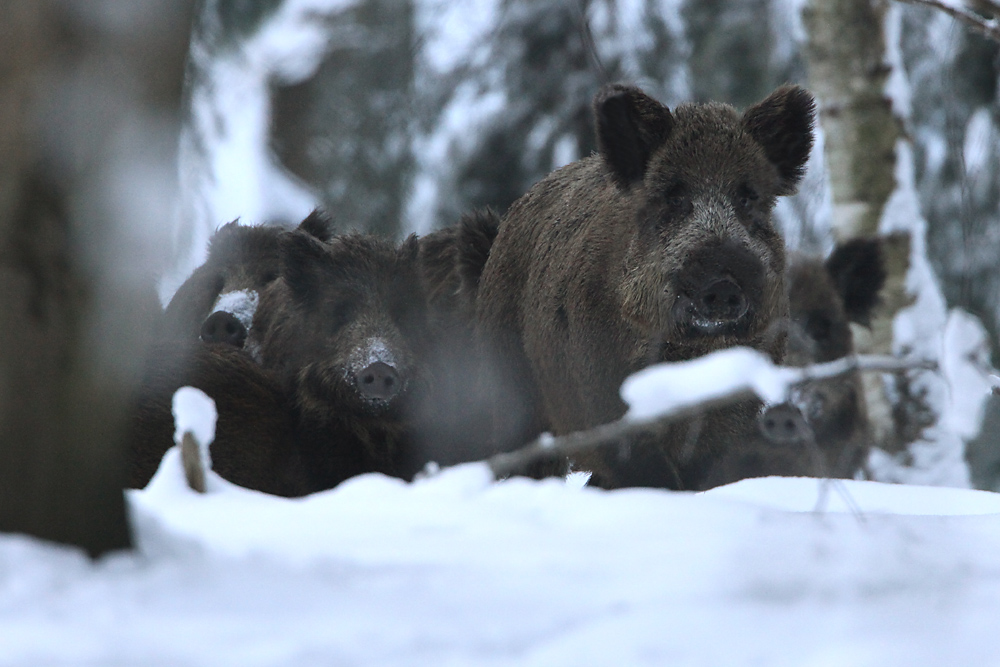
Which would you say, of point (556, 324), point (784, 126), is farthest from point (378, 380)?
point (784, 126)

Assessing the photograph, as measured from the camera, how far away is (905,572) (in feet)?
8.34

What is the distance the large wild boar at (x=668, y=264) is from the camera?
4.62 m

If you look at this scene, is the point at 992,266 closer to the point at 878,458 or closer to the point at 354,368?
the point at 878,458

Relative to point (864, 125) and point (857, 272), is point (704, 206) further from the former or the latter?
point (864, 125)

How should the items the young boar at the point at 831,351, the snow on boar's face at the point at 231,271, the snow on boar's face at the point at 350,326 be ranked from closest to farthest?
the snow on boar's face at the point at 350,326 → the young boar at the point at 831,351 → the snow on boar's face at the point at 231,271

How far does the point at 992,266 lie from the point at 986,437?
1.61 meters

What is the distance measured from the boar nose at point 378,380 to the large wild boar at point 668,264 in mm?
779

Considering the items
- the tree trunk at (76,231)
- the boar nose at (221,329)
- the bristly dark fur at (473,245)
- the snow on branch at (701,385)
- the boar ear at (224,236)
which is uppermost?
the boar ear at (224,236)

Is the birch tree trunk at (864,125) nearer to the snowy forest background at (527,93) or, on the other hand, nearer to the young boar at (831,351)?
the snowy forest background at (527,93)

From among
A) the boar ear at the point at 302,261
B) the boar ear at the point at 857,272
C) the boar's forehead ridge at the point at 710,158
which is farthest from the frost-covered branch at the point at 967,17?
the boar ear at the point at 302,261

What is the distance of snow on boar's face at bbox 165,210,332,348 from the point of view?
24.1 feet

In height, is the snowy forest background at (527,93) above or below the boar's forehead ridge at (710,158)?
above

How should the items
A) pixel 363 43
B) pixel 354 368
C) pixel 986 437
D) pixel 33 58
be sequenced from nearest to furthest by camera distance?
pixel 33 58, pixel 354 368, pixel 986 437, pixel 363 43

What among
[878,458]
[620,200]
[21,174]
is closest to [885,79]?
[878,458]
